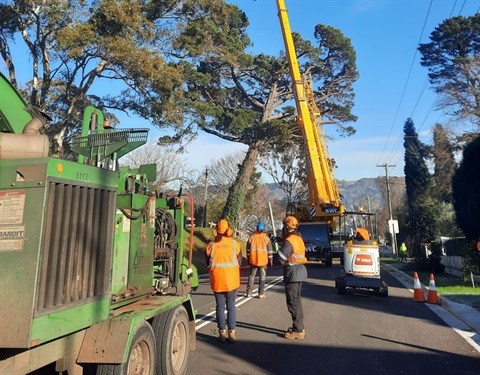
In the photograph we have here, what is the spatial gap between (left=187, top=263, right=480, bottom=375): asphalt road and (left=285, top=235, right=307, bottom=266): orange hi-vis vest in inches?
50.2

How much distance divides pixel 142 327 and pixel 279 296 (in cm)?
816

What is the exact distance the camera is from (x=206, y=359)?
5.98 m

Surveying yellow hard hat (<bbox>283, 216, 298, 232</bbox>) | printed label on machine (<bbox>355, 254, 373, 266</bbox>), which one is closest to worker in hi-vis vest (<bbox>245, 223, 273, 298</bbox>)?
printed label on machine (<bbox>355, 254, 373, 266</bbox>)

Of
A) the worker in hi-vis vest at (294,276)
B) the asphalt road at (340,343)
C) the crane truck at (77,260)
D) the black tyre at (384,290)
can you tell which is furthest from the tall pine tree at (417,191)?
the crane truck at (77,260)

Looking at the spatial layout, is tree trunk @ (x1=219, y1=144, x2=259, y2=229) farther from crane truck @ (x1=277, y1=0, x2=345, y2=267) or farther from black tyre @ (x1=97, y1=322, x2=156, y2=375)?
black tyre @ (x1=97, y1=322, x2=156, y2=375)

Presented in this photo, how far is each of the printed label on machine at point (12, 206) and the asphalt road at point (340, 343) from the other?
3.38m

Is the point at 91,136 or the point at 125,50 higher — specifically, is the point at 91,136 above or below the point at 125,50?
below

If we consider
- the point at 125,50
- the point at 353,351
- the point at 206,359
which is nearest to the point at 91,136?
the point at 206,359

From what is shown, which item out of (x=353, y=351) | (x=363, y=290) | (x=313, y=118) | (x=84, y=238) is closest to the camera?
(x=84, y=238)

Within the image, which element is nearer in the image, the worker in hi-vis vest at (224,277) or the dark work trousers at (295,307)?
the worker in hi-vis vest at (224,277)

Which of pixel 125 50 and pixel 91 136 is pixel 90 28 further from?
pixel 91 136

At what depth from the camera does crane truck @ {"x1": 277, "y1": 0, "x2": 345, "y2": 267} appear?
21.8 metres

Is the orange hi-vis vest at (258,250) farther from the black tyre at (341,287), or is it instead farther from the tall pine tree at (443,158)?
the tall pine tree at (443,158)

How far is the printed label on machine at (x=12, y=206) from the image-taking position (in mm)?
2938
